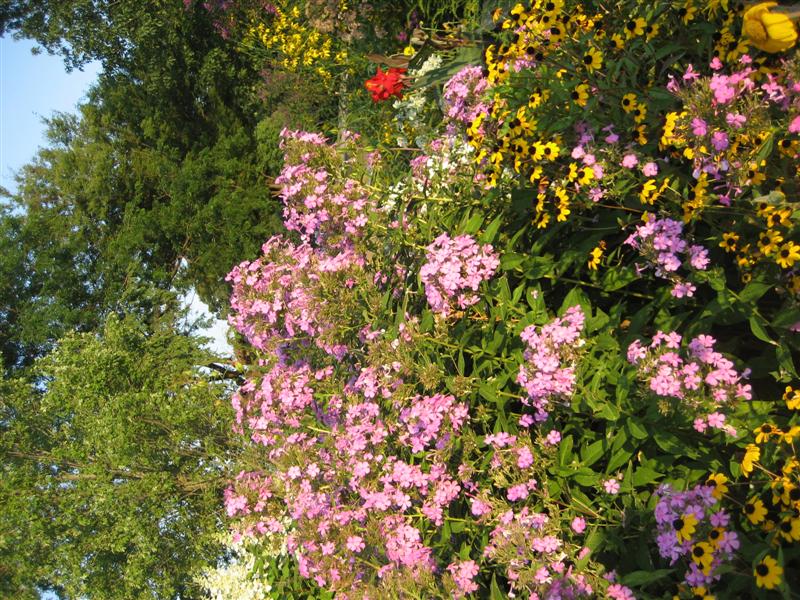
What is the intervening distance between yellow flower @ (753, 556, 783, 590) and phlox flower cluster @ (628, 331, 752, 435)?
1.39ft

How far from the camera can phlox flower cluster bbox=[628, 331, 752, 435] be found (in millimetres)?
2463

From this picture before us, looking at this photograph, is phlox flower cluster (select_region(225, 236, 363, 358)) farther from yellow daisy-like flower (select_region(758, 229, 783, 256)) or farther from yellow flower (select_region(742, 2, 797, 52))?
yellow flower (select_region(742, 2, 797, 52))

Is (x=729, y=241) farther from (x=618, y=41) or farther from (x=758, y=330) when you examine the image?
(x=618, y=41)

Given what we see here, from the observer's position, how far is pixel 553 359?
2.89 m

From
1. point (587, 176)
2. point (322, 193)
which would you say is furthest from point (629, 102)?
point (322, 193)

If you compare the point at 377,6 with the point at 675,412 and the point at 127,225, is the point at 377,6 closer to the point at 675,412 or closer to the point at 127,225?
the point at 675,412

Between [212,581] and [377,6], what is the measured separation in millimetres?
6470

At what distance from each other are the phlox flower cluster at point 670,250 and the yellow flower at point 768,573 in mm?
966

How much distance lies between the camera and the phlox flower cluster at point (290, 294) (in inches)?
167

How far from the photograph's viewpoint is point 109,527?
8.63m

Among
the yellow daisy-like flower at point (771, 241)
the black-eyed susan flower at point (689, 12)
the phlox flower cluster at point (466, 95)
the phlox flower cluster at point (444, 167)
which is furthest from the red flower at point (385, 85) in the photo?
the yellow daisy-like flower at point (771, 241)

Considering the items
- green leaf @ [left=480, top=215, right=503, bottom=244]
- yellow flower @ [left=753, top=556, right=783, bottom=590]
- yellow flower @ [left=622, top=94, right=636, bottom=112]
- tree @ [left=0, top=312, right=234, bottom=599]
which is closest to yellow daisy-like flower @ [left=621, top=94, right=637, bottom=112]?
→ yellow flower @ [left=622, top=94, right=636, bottom=112]

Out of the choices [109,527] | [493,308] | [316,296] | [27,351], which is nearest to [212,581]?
[109,527]

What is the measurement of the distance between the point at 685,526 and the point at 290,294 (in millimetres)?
2929
